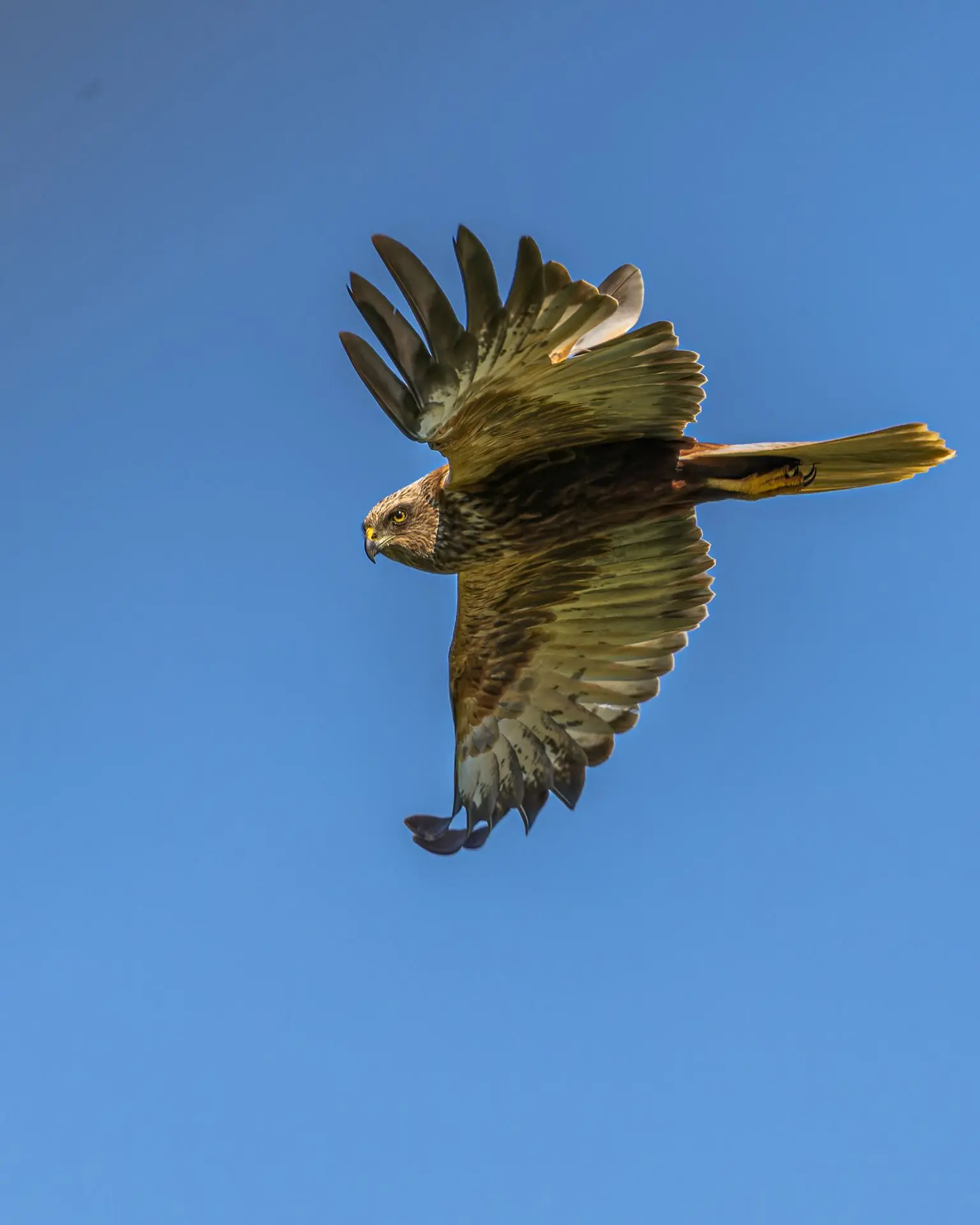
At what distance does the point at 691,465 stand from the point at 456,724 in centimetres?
225

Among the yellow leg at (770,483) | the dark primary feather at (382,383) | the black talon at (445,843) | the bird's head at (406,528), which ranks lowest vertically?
the black talon at (445,843)

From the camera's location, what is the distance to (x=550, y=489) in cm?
664

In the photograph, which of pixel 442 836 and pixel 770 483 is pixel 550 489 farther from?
pixel 442 836

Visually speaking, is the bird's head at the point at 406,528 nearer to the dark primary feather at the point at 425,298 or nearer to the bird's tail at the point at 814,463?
the bird's tail at the point at 814,463

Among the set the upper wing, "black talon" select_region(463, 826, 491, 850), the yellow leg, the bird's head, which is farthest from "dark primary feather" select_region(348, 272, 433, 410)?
"black talon" select_region(463, 826, 491, 850)

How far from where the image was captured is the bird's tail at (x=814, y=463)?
233 inches

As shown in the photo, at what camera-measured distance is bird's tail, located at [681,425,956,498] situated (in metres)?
5.91

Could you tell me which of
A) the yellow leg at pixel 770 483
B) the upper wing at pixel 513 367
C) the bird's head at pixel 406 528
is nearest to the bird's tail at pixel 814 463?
the yellow leg at pixel 770 483

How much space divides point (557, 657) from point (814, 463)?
80.5 inches

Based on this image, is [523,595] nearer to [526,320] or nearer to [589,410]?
[589,410]

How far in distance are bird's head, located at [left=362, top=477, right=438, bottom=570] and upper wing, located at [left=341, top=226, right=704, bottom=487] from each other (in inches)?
19.3

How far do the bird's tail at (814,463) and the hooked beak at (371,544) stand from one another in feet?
5.57

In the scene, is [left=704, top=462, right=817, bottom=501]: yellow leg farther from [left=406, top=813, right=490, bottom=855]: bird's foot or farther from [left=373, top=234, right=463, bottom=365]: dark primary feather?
[left=406, top=813, right=490, bottom=855]: bird's foot

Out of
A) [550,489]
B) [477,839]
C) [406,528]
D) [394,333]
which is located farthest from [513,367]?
[477,839]
